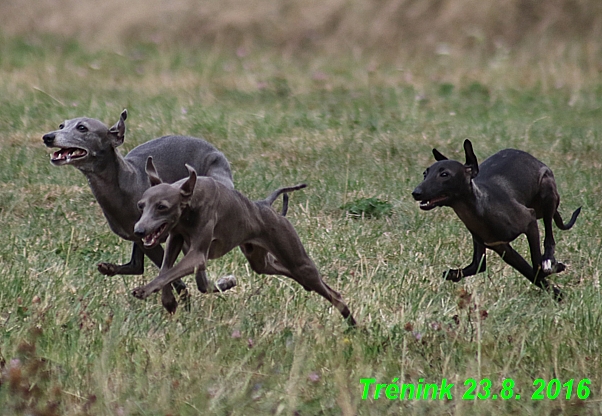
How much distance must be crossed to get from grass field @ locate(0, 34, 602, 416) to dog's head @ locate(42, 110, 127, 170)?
27.4 inches

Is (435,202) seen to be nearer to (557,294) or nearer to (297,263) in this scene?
(557,294)

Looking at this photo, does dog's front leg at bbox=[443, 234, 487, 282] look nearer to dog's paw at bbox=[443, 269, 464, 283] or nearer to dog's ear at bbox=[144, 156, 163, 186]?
dog's paw at bbox=[443, 269, 464, 283]

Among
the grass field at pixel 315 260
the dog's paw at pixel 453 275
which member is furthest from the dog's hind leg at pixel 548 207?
the dog's paw at pixel 453 275

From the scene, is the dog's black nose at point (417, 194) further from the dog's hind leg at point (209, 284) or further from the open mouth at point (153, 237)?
the open mouth at point (153, 237)

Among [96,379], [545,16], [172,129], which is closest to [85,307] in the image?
[96,379]

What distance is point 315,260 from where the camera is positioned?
286 inches

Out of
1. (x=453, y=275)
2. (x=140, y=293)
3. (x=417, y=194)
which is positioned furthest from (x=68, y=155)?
(x=453, y=275)

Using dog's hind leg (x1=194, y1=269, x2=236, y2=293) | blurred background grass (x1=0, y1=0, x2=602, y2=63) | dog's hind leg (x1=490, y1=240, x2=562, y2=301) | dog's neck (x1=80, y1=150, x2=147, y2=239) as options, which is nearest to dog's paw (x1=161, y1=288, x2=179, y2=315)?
dog's hind leg (x1=194, y1=269, x2=236, y2=293)

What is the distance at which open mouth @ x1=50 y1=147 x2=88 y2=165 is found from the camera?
6137mm

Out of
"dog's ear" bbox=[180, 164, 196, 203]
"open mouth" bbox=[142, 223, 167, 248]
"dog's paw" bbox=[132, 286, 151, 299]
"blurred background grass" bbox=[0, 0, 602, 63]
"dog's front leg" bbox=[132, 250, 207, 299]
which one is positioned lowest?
"blurred background grass" bbox=[0, 0, 602, 63]

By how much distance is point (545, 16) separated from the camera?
19.1 metres

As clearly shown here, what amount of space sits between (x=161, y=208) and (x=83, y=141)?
146 cm

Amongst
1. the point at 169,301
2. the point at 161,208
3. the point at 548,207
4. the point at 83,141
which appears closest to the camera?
the point at 161,208

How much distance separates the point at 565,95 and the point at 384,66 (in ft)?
10.0
